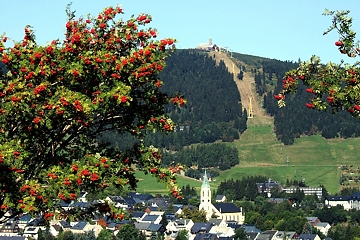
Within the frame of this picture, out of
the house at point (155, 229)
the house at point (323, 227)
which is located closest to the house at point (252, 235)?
the house at point (323, 227)

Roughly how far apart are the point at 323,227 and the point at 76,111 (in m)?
159

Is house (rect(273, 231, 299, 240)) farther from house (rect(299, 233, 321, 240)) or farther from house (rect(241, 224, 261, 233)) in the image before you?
house (rect(241, 224, 261, 233))

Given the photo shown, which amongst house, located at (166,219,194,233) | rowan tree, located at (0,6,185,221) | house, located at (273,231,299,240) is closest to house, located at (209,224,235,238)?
house, located at (166,219,194,233)

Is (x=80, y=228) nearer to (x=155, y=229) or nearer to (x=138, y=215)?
(x=155, y=229)

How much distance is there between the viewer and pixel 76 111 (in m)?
19.6

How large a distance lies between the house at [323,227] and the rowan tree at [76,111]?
149982mm

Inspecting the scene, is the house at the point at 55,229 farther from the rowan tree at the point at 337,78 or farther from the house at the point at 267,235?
the rowan tree at the point at 337,78

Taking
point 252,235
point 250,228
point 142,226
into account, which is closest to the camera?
point 252,235

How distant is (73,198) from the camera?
19.4m

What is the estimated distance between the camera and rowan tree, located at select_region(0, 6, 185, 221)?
63.4 ft

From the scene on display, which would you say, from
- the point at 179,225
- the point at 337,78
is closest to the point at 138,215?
the point at 179,225

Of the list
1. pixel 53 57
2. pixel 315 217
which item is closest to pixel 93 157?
pixel 53 57

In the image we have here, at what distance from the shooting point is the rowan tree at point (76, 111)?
19312mm

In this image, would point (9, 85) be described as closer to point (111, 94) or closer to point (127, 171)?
point (111, 94)
